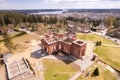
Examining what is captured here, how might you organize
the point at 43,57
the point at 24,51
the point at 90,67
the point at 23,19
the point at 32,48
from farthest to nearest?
1. the point at 23,19
2. the point at 32,48
3. the point at 24,51
4. the point at 43,57
5. the point at 90,67

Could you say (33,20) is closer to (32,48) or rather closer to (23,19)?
(23,19)

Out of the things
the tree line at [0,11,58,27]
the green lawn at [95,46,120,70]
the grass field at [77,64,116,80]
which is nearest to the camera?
the grass field at [77,64,116,80]

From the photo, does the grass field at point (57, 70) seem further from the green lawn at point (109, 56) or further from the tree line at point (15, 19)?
the tree line at point (15, 19)

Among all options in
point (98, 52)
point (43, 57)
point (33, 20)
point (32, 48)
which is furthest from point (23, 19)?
point (98, 52)

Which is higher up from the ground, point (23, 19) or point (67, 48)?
point (23, 19)

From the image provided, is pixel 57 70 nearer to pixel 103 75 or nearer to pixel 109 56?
pixel 103 75

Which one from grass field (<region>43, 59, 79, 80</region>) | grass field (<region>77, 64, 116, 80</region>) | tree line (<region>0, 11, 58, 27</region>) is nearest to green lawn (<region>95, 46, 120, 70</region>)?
grass field (<region>77, 64, 116, 80</region>)

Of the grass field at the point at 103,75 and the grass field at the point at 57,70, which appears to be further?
the grass field at the point at 103,75

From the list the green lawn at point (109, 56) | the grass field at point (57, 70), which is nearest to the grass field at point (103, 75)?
the grass field at point (57, 70)

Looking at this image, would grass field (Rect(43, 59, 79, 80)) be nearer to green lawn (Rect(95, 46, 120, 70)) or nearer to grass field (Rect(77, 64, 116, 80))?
grass field (Rect(77, 64, 116, 80))
